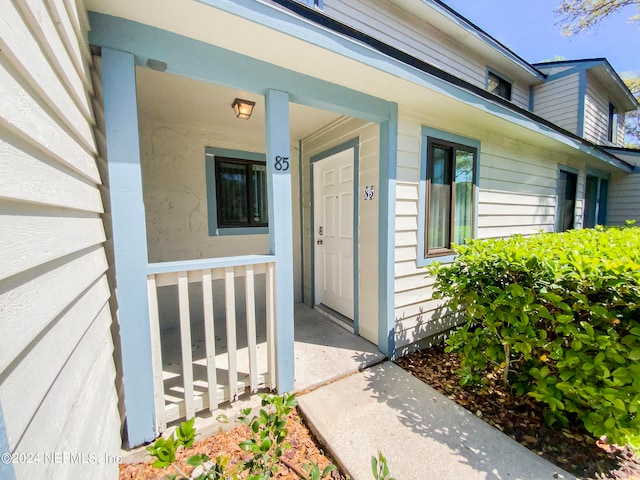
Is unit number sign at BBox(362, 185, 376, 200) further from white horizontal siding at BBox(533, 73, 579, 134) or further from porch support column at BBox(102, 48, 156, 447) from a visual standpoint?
white horizontal siding at BBox(533, 73, 579, 134)

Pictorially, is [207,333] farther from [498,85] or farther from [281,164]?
[498,85]

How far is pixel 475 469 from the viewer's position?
1.55 meters

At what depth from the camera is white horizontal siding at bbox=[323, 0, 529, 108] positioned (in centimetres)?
371

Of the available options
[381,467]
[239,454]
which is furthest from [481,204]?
[239,454]

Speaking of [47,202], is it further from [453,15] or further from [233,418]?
[453,15]

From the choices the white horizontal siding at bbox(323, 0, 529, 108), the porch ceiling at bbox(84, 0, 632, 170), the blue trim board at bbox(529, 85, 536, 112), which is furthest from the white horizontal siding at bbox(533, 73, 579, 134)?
the porch ceiling at bbox(84, 0, 632, 170)

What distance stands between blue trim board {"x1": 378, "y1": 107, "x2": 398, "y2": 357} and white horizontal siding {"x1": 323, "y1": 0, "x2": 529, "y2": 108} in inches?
87.0

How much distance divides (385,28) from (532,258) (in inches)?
163

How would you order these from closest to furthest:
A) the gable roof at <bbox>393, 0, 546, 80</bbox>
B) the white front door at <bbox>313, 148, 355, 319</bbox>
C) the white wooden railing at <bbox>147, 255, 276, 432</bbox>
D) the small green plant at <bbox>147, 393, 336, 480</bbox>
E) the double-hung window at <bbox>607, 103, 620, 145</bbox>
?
the small green plant at <bbox>147, 393, 336, 480</bbox> → the white wooden railing at <bbox>147, 255, 276, 432</bbox> → the white front door at <bbox>313, 148, 355, 319</bbox> → the gable roof at <bbox>393, 0, 546, 80</bbox> → the double-hung window at <bbox>607, 103, 620, 145</bbox>

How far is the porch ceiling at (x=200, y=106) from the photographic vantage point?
2.28 meters

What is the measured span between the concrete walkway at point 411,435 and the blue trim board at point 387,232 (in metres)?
0.51

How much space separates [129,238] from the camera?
157cm

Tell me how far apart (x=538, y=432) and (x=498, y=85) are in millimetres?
6905

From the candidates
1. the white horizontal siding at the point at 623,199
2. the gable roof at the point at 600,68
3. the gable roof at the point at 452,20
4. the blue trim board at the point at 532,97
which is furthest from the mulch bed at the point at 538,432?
the gable roof at the point at 600,68
